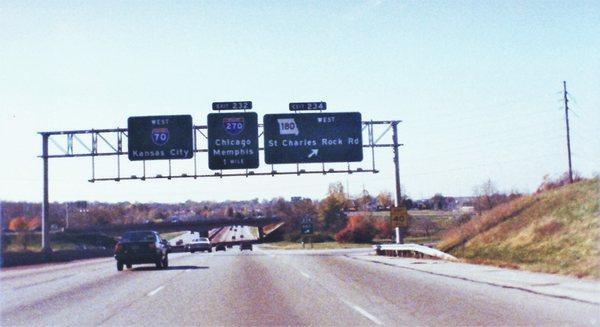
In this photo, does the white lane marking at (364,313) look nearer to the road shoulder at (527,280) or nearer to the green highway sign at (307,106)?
the road shoulder at (527,280)

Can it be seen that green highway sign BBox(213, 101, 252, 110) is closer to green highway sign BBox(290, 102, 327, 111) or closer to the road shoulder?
green highway sign BBox(290, 102, 327, 111)

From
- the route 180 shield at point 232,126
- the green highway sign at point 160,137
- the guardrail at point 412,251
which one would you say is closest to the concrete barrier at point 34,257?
the green highway sign at point 160,137

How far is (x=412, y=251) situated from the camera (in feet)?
132

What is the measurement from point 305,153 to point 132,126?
33.4 ft

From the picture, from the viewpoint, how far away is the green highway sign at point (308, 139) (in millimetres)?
40719

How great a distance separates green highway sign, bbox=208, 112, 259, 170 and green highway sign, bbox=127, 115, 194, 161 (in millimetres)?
1286

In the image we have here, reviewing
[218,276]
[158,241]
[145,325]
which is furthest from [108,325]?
[158,241]

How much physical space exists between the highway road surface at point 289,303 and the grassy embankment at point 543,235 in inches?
164

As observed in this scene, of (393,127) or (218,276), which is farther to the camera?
(393,127)

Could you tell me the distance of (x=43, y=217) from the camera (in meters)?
44.9

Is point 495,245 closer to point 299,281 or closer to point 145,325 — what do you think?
point 299,281

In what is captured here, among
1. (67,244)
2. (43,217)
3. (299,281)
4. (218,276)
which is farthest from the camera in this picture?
(67,244)

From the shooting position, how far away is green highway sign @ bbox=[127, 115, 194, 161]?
4072 cm

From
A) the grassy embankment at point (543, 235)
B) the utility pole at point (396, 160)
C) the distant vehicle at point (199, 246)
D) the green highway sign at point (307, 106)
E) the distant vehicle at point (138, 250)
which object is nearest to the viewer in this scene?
the grassy embankment at point (543, 235)
